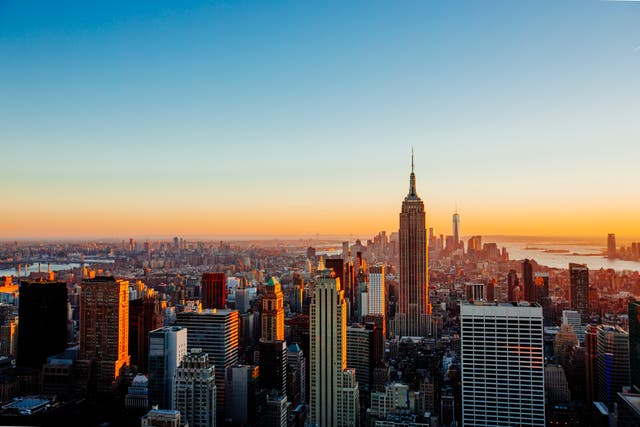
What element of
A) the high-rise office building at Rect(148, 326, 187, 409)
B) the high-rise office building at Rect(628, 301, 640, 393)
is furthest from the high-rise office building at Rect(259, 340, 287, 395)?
the high-rise office building at Rect(628, 301, 640, 393)

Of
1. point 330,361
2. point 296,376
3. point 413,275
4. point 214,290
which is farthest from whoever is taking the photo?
point 413,275

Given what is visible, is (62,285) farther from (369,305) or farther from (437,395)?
(369,305)

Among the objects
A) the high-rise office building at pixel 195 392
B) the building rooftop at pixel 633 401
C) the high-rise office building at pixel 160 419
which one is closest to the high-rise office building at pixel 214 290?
the high-rise office building at pixel 195 392

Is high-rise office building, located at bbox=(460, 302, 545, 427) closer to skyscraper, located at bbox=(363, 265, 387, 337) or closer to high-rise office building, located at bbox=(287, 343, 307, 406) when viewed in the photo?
high-rise office building, located at bbox=(287, 343, 307, 406)

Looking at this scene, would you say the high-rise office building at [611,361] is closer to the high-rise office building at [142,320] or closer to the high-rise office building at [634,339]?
the high-rise office building at [634,339]

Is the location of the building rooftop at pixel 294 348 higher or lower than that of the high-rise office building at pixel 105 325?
lower

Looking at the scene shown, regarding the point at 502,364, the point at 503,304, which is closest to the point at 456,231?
the point at 503,304

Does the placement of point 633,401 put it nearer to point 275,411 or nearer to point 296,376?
point 275,411
